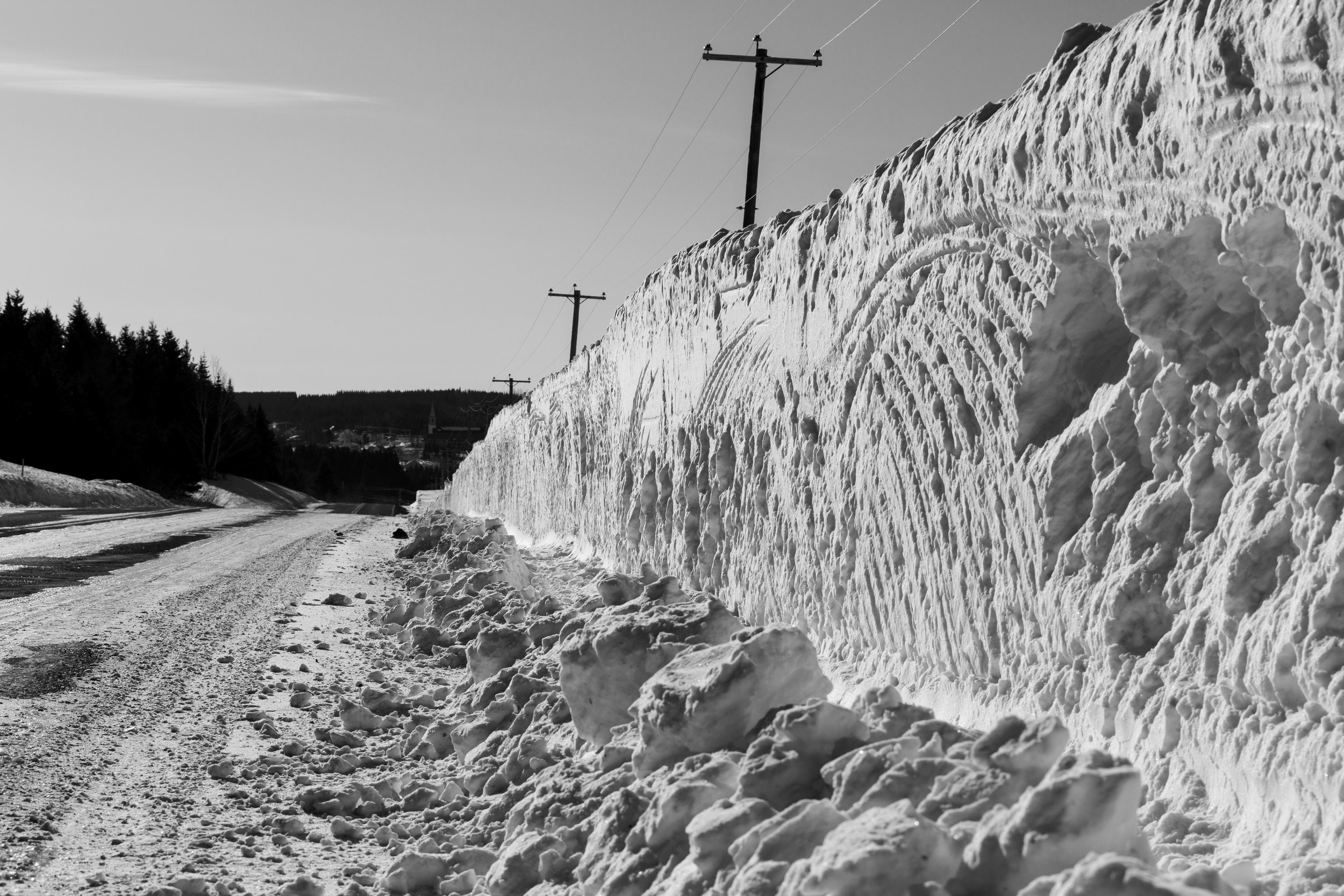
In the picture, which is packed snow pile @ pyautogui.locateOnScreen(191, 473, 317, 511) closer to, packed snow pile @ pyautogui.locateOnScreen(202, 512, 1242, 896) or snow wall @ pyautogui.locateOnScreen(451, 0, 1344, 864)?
packed snow pile @ pyautogui.locateOnScreen(202, 512, 1242, 896)

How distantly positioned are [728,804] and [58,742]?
4379 millimetres

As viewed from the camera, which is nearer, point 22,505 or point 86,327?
point 22,505

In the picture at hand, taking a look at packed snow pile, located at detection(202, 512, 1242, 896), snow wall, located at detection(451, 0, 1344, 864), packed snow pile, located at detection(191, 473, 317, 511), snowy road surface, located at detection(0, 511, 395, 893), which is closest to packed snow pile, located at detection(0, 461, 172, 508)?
packed snow pile, located at detection(191, 473, 317, 511)

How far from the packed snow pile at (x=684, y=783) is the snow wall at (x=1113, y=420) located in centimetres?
33

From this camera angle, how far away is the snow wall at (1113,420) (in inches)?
100

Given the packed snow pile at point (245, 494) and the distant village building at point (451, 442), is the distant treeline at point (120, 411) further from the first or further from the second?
the distant village building at point (451, 442)

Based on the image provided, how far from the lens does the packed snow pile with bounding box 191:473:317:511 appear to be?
2238 inches

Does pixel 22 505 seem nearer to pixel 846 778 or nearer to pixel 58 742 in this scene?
pixel 58 742

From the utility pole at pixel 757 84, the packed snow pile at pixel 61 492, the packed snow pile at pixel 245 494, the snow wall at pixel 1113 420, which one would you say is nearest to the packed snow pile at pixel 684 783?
the snow wall at pixel 1113 420

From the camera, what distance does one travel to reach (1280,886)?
2303mm

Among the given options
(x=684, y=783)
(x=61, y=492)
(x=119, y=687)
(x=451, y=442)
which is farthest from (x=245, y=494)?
(x=684, y=783)

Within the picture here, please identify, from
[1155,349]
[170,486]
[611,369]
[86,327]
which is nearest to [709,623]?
[1155,349]

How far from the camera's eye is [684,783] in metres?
3.32

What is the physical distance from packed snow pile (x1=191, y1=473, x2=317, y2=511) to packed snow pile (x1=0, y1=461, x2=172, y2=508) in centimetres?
1240
